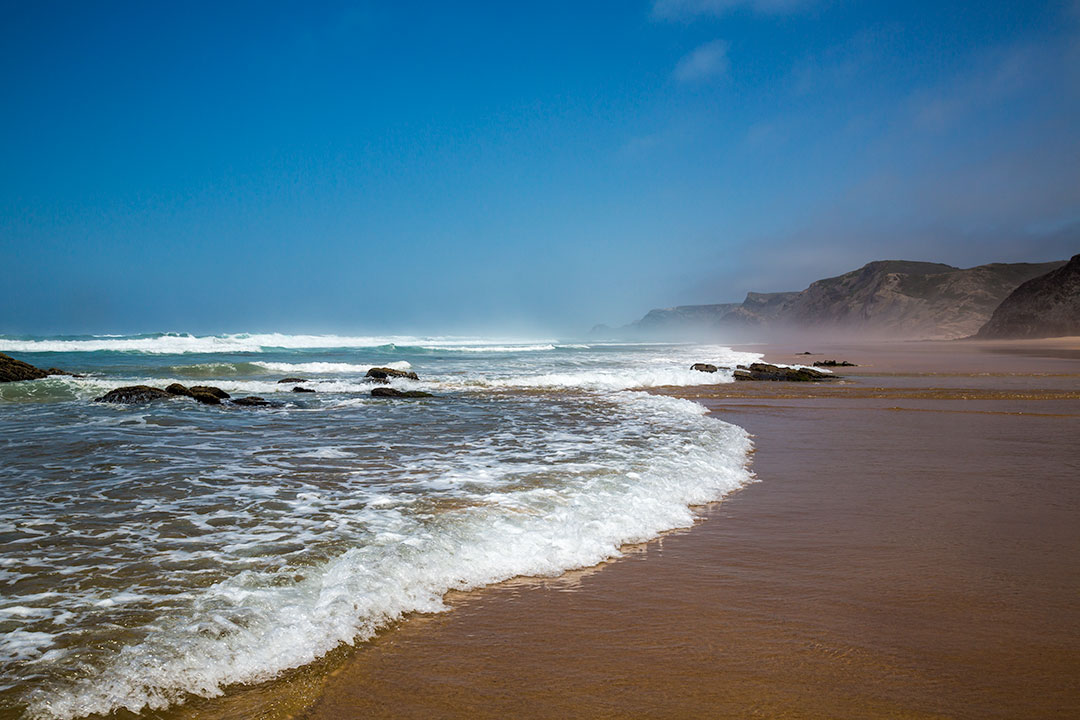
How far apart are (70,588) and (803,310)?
15417 centimetres

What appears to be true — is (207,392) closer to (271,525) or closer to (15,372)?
(15,372)

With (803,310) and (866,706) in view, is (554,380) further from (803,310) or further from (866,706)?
(803,310)

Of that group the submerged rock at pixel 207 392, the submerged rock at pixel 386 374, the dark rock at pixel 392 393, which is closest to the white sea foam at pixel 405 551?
the dark rock at pixel 392 393

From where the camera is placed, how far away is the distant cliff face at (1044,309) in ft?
201

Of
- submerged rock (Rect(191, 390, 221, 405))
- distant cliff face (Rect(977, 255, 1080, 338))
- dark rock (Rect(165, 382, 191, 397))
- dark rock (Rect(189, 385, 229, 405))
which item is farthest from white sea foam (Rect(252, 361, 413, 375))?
distant cliff face (Rect(977, 255, 1080, 338))

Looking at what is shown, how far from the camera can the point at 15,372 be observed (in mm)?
15750

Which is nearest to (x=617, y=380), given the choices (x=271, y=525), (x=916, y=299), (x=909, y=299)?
(x=271, y=525)

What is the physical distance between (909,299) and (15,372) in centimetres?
12274

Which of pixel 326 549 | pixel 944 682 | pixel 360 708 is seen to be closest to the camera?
pixel 360 708

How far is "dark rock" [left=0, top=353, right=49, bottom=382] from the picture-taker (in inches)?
608

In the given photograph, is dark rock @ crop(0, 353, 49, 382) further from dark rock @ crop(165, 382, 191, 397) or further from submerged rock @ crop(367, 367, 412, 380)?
submerged rock @ crop(367, 367, 412, 380)

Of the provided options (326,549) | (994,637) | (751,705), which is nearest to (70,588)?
(326,549)

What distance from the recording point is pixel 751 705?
7.44ft

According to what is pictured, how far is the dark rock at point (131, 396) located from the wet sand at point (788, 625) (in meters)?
12.8
